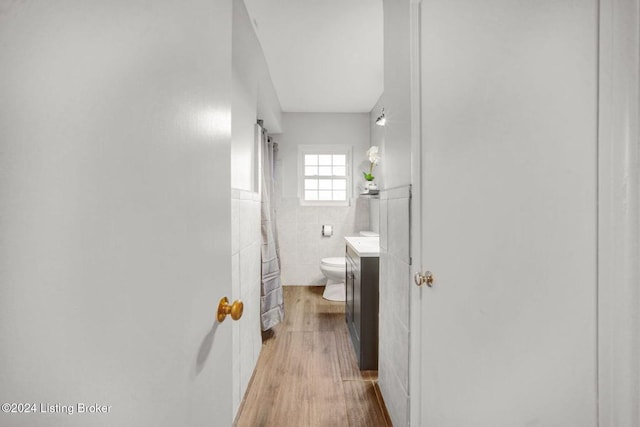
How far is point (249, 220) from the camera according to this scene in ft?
6.09

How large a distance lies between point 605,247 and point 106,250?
717 mm

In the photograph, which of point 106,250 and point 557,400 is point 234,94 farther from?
point 557,400

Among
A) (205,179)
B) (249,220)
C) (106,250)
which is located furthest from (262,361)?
(106,250)

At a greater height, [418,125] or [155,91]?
[418,125]

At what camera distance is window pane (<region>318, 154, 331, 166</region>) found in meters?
4.23

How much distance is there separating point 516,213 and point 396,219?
80cm

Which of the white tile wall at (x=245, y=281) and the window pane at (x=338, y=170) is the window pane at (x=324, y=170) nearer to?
the window pane at (x=338, y=170)

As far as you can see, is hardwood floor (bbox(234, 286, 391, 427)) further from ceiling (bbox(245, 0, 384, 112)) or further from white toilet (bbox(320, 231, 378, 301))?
ceiling (bbox(245, 0, 384, 112))

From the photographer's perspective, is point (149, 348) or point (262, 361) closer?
point (149, 348)

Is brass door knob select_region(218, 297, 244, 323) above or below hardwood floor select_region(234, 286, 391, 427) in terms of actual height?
above

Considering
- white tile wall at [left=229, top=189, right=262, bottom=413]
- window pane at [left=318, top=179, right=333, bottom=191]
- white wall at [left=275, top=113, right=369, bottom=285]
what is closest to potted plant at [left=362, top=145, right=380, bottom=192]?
white wall at [left=275, top=113, right=369, bottom=285]

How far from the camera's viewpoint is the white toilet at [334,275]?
3217 mm

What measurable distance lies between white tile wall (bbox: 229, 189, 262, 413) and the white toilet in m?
1.23

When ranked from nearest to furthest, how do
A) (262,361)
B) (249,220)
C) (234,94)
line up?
(234,94)
(249,220)
(262,361)
